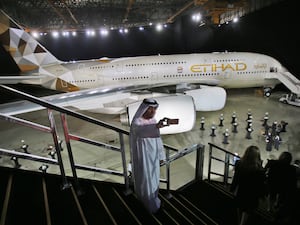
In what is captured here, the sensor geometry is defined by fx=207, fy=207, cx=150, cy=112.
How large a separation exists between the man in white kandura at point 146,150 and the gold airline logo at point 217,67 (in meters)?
8.92

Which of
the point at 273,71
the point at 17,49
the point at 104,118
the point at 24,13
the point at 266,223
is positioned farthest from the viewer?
the point at 24,13

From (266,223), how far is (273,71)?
35.5 ft

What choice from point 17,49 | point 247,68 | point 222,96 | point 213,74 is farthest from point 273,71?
point 17,49

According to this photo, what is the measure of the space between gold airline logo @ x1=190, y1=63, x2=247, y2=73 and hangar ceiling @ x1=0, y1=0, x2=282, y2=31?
4452mm

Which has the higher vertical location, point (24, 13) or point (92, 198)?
point (24, 13)

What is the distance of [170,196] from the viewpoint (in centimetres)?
339

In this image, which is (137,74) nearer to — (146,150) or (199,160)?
(199,160)

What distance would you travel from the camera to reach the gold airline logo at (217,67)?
1095 centimetres

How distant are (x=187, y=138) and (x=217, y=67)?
16.6 feet

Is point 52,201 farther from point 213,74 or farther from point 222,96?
point 213,74

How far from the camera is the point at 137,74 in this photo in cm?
1075

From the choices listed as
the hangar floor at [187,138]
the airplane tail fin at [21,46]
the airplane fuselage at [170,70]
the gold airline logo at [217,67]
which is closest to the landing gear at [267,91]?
the hangar floor at [187,138]

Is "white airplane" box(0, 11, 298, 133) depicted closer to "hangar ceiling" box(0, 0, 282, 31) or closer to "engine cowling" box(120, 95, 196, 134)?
"engine cowling" box(120, 95, 196, 134)

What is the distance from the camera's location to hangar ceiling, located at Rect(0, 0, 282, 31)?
555 inches
